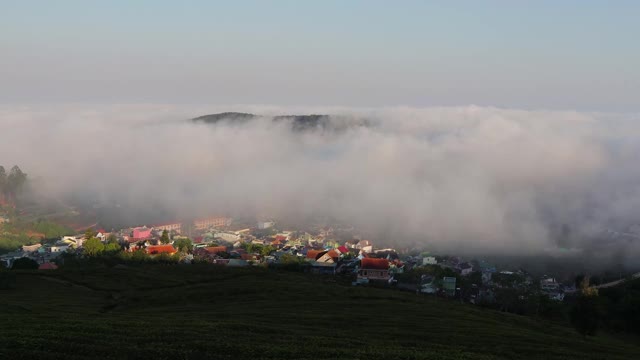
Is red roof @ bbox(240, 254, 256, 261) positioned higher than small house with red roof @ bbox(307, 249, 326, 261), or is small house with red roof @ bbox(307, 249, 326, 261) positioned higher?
small house with red roof @ bbox(307, 249, 326, 261)

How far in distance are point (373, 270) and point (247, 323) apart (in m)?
53.2

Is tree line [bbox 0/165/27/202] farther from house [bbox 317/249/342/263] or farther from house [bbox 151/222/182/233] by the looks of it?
house [bbox 317/249/342/263]

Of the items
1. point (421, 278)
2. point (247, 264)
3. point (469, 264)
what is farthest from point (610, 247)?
point (247, 264)

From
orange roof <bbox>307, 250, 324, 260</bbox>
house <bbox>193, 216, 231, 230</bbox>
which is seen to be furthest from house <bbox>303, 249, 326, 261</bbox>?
house <bbox>193, 216, 231, 230</bbox>

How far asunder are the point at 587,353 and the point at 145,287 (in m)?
51.0

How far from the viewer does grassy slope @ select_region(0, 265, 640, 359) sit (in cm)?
3016

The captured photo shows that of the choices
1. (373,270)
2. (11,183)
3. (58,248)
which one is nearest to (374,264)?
(373,270)

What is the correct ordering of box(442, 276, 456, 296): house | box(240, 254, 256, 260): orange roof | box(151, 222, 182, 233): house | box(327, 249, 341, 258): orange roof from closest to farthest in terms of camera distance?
box(442, 276, 456, 296): house → box(240, 254, 256, 260): orange roof → box(327, 249, 341, 258): orange roof → box(151, 222, 182, 233): house

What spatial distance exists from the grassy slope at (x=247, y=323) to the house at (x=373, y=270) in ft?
34.4

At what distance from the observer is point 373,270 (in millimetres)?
92438

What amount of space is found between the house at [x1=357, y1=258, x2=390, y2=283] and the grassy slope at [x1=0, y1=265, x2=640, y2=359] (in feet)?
34.4

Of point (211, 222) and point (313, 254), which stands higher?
point (313, 254)

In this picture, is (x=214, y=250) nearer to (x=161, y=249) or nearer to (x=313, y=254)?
(x=161, y=249)

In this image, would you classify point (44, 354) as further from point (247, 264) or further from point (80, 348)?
point (247, 264)
